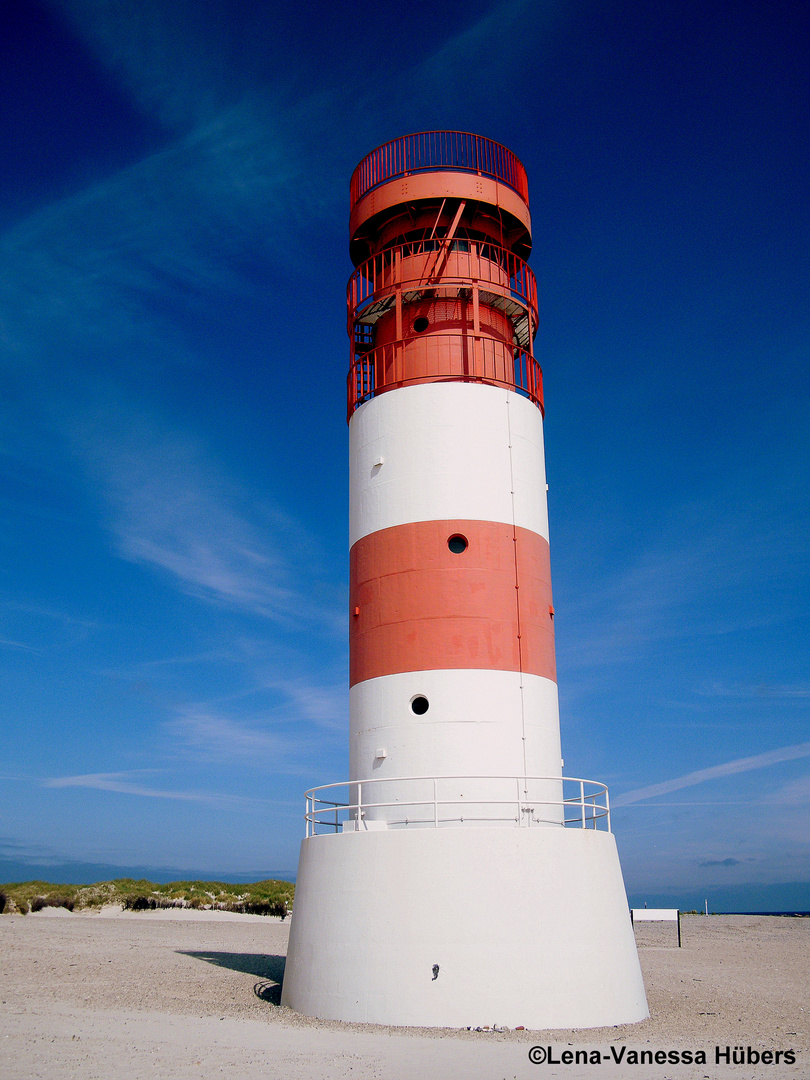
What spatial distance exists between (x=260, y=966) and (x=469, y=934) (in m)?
8.29

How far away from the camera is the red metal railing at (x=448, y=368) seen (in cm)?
1577

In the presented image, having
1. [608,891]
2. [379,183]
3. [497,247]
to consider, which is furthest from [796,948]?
[379,183]

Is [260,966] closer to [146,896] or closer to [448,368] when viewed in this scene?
[448,368]

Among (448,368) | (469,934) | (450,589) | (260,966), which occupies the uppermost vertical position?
(448,368)

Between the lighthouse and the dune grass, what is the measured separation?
2266 centimetres

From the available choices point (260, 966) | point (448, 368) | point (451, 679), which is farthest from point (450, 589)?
point (260, 966)

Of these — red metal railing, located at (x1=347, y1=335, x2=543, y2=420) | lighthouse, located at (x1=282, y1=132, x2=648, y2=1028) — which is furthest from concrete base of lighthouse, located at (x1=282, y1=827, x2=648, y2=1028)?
red metal railing, located at (x1=347, y1=335, x2=543, y2=420)

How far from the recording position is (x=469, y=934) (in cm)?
1147

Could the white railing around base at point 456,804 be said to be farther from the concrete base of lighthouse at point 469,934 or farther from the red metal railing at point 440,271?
the red metal railing at point 440,271

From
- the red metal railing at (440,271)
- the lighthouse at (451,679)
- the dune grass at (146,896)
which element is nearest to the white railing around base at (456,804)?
the lighthouse at (451,679)

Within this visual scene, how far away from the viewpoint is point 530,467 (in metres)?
15.8

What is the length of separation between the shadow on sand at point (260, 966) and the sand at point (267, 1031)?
0.15ft

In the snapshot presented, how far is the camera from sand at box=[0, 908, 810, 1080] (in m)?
9.22

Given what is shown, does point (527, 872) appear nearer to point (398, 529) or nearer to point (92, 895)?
point (398, 529)
